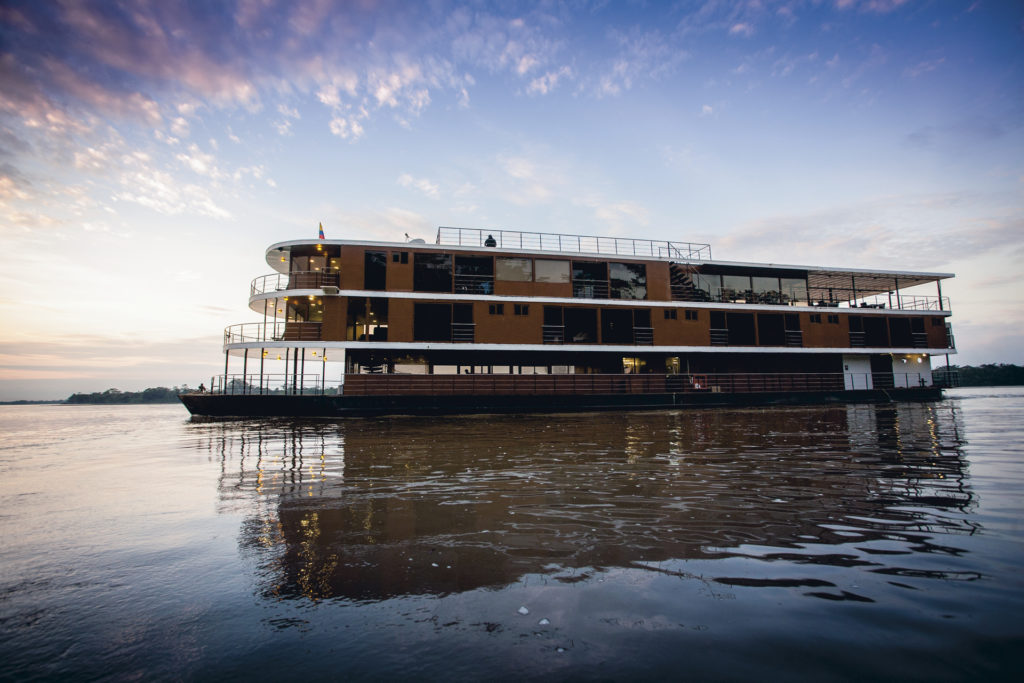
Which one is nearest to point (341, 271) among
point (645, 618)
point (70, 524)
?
point (70, 524)

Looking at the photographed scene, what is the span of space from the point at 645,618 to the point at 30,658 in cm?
278

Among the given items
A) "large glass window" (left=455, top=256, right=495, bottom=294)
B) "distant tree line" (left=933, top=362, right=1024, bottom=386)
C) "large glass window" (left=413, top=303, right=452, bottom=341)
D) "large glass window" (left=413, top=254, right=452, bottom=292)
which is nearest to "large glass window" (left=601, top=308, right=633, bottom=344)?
"large glass window" (left=455, top=256, right=495, bottom=294)

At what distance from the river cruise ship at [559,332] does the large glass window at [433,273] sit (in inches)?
2.8

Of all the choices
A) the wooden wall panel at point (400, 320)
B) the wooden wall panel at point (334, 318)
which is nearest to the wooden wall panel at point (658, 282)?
the wooden wall panel at point (400, 320)

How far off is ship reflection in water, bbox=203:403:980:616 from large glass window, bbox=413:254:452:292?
1609cm

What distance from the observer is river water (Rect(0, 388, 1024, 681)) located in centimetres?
199

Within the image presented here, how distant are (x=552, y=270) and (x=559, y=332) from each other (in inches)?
130

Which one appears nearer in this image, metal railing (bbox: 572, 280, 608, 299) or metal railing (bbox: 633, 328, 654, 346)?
metal railing (bbox: 633, 328, 654, 346)

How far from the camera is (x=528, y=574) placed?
113 inches

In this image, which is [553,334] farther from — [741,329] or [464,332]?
[741,329]

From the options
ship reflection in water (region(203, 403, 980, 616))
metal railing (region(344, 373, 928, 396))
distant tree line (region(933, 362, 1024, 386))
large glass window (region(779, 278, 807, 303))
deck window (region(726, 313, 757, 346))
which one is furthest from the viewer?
distant tree line (region(933, 362, 1024, 386))

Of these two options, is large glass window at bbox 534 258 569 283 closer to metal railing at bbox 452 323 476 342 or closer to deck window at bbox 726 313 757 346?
metal railing at bbox 452 323 476 342

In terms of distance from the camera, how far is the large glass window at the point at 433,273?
23.3 metres

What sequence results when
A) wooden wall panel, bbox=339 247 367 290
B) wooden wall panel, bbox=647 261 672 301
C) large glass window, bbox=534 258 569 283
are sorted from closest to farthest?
wooden wall panel, bbox=339 247 367 290, large glass window, bbox=534 258 569 283, wooden wall panel, bbox=647 261 672 301
